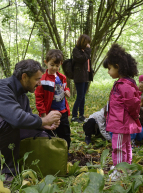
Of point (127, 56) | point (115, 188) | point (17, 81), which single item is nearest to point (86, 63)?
point (127, 56)

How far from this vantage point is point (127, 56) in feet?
6.35

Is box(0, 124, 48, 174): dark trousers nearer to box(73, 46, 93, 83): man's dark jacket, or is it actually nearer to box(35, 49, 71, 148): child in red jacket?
box(35, 49, 71, 148): child in red jacket

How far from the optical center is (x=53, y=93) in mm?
2305

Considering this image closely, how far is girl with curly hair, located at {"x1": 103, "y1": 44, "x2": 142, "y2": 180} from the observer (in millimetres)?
1788

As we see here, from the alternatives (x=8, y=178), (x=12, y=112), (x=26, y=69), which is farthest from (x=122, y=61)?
(x=8, y=178)

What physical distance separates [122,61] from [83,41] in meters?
1.97

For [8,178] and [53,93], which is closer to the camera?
[8,178]

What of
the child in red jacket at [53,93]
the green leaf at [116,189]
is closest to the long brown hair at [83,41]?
the child in red jacket at [53,93]

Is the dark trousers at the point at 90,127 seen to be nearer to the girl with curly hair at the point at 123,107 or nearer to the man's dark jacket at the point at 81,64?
the girl with curly hair at the point at 123,107

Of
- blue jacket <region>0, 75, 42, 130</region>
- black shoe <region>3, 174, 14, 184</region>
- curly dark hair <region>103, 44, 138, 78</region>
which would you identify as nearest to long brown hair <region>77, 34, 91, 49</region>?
curly dark hair <region>103, 44, 138, 78</region>

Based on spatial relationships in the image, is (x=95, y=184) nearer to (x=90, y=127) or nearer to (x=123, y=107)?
(x=123, y=107)

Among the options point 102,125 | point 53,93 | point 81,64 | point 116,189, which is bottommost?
point 116,189

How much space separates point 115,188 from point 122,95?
88 cm

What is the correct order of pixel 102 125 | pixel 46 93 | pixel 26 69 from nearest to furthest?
1. pixel 26 69
2. pixel 46 93
3. pixel 102 125
